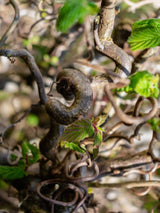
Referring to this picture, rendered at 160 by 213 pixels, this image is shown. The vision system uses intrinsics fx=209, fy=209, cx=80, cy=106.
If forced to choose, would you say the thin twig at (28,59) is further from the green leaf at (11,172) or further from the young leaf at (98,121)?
the green leaf at (11,172)

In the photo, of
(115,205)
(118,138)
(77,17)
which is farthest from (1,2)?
(115,205)

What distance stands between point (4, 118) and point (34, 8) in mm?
574

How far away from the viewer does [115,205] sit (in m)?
0.81

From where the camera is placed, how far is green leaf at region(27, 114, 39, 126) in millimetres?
946

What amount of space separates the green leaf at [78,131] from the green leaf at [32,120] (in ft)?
1.61

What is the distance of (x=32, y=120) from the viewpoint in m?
0.96

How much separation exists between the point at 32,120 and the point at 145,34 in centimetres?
63

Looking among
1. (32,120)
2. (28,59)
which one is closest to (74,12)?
(28,59)

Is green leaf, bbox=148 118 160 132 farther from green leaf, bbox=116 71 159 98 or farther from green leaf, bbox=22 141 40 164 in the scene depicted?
green leaf, bbox=22 141 40 164

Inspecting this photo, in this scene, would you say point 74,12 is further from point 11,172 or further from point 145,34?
point 11,172

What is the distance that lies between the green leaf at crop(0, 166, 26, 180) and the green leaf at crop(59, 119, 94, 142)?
0.35m

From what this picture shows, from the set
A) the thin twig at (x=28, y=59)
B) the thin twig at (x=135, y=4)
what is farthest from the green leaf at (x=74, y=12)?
the thin twig at (x=135, y=4)

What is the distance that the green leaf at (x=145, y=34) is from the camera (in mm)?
493

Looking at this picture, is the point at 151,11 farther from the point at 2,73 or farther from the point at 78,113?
the point at 2,73
